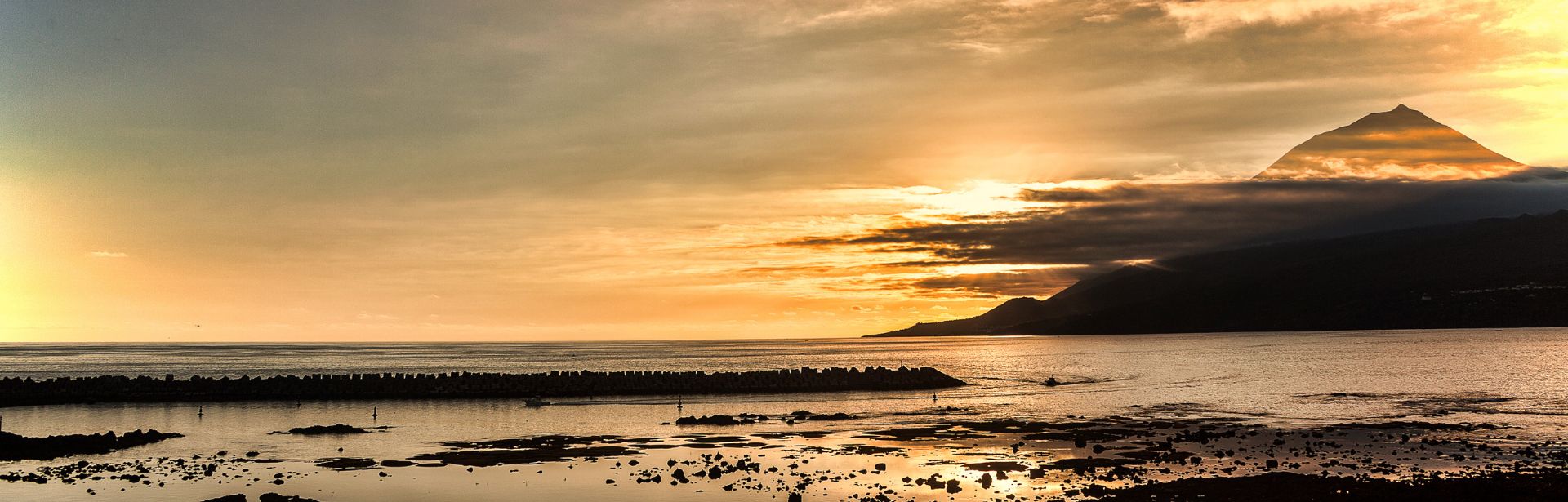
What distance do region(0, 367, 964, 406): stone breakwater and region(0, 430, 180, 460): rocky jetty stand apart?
32.2 metres

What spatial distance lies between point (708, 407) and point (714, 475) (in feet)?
122

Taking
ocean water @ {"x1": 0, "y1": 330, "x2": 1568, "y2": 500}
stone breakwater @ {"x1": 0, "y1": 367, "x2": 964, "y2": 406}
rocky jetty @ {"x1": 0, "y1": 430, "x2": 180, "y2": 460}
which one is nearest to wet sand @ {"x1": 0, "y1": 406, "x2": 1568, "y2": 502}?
ocean water @ {"x1": 0, "y1": 330, "x2": 1568, "y2": 500}

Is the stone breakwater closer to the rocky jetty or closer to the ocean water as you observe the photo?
the ocean water

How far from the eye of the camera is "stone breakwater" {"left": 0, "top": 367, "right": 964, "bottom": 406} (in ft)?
276

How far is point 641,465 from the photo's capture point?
42750 mm

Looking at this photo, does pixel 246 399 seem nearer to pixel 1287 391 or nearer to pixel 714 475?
pixel 714 475

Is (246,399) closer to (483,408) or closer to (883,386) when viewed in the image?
(483,408)

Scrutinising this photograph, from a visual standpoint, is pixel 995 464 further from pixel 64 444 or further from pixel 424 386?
pixel 424 386

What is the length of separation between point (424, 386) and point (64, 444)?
39.7 m

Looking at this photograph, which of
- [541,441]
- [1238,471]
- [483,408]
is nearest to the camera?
[1238,471]

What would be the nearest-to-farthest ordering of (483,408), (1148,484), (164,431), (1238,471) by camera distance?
1. (1148,484)
2. (1238,471)
3. (164,431)
4. (483,408)

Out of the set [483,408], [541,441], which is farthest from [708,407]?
[541,441]

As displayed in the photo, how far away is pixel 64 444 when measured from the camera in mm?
49125

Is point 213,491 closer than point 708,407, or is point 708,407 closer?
point 213,491
